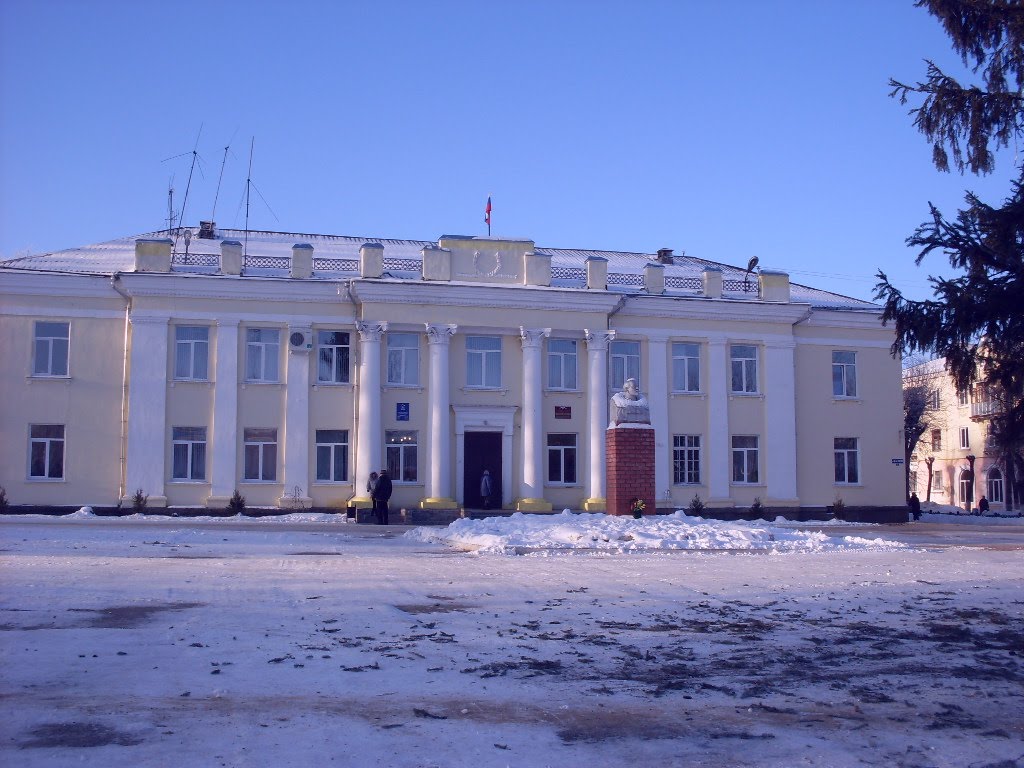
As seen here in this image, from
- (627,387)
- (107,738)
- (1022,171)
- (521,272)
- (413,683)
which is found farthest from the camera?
(521,272)

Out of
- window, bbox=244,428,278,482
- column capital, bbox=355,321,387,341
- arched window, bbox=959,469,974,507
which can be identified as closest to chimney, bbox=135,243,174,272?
window, bbox=244,428,278,482

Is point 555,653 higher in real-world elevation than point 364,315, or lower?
lower

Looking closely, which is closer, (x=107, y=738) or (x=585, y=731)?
(x=107, y=738)

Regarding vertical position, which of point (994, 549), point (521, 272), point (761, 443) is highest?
point (521, 272)

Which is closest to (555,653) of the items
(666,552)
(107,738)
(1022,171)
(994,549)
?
(107,738)

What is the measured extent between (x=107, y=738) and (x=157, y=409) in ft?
83.1

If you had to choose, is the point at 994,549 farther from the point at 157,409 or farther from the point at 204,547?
the point at 157,409

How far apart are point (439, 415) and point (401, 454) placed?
5.90 feet

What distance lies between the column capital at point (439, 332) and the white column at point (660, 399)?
22.2 feet

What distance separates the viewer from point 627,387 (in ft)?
73.1

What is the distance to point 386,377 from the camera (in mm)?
30188

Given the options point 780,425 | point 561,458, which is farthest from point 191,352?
point 780,425

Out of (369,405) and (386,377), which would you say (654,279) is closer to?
(386,377)

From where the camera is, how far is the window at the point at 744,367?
33.1 metres
